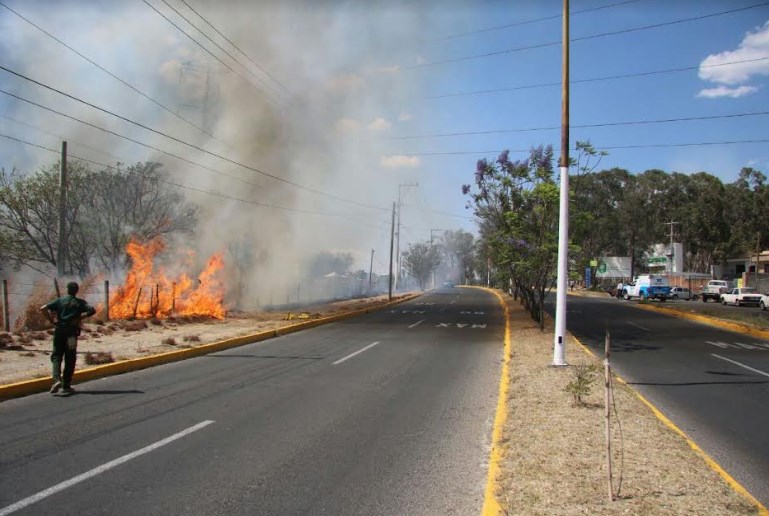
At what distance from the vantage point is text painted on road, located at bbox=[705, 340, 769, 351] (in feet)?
42.2

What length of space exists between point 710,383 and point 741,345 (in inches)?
246

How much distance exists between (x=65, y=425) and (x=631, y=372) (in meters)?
8.04

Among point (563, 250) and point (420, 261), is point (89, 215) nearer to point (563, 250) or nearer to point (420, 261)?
point (563, 250)

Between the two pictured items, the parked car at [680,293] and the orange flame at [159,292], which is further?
the parked car at [680,293]

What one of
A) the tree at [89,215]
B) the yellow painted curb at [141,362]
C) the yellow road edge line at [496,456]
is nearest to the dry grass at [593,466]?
the yellow road edge line at [496,456]

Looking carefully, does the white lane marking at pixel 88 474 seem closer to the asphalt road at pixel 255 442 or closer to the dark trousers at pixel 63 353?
the asphalt road at pixel 255 442

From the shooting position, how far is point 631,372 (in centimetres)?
927

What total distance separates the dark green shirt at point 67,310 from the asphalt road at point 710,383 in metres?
5.85

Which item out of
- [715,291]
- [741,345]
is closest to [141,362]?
[741,345]

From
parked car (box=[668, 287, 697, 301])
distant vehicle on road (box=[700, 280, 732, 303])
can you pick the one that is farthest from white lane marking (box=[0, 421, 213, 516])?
parked car (box=[668, 287, 697, 301])

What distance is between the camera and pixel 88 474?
402 centimetres

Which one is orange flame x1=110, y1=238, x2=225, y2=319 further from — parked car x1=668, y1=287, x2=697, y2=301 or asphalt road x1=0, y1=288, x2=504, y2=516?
parked car x1=668, y1=287, x2=697, y2=301

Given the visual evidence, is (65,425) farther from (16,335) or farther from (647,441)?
(16,335)

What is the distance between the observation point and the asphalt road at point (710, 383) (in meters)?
4.88
